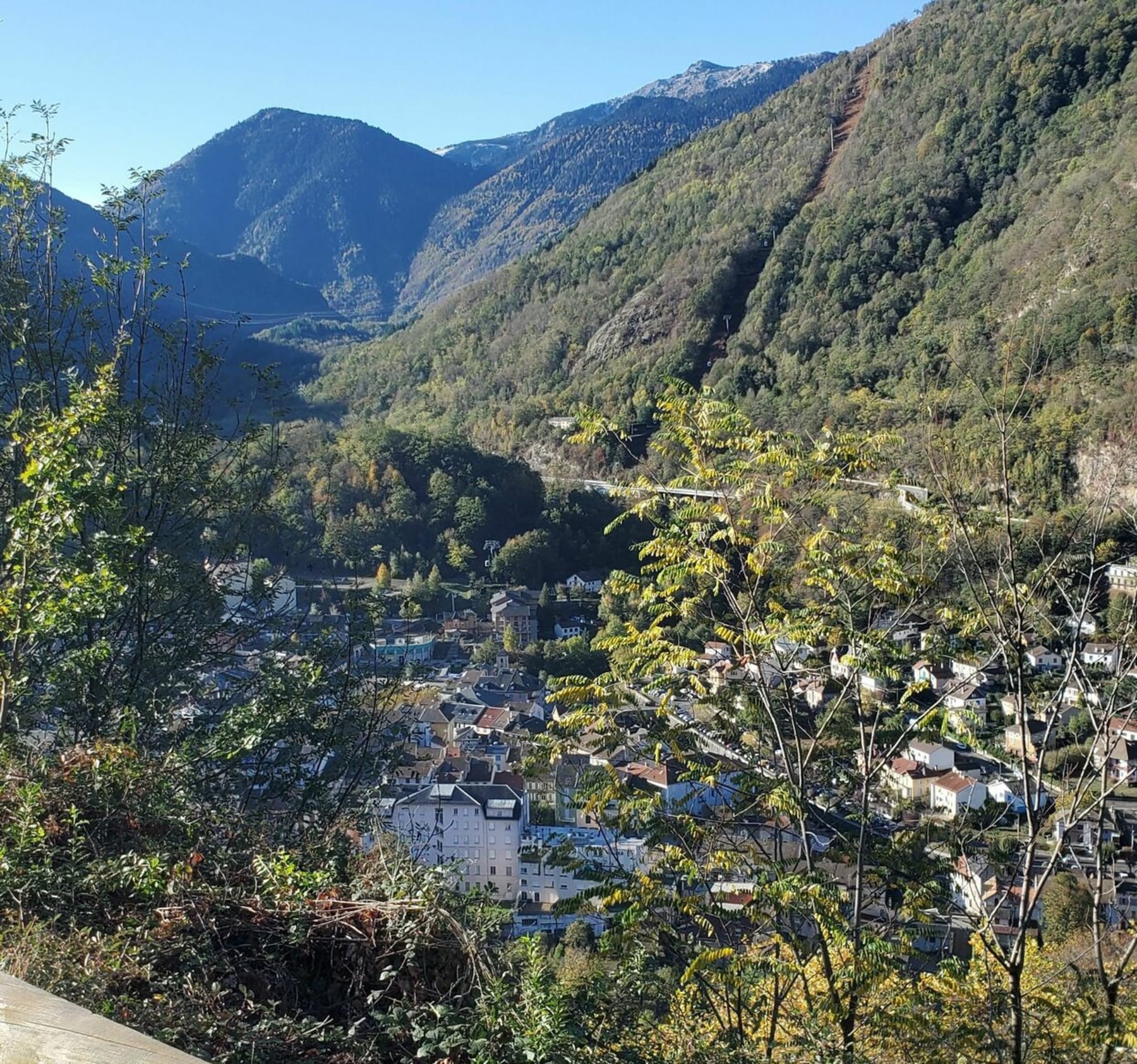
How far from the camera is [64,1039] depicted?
88 centimetres

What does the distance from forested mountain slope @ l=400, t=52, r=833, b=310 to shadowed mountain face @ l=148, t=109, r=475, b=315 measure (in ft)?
21.6

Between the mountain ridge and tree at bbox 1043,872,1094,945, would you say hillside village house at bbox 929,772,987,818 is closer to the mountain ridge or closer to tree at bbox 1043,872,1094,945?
tree at bbox 1043,872,1094,945

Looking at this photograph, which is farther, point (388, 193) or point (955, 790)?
point (388, 193)

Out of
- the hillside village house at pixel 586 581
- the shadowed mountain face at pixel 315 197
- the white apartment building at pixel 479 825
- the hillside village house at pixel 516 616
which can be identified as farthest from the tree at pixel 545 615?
the shadowed mountain face at pixel 315 197

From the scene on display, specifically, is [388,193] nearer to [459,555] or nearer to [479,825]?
[459,555]

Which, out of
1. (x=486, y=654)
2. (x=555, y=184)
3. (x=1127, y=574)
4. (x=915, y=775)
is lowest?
(x=486, y=654)

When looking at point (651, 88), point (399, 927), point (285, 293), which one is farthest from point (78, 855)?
point (651, 88)

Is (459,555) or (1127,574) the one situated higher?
(1127,574)

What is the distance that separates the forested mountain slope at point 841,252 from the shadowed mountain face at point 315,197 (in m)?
81.7

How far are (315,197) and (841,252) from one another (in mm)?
126180

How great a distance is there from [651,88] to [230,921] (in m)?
208

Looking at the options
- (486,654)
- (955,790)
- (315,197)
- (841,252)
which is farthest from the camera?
(315,197)

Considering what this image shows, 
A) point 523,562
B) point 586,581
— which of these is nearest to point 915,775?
point 586,581

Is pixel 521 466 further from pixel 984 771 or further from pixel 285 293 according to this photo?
pixel 285 293
